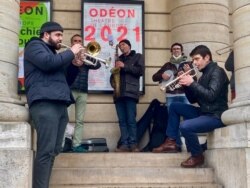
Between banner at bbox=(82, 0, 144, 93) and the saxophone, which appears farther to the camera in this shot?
banner at bbox=(82, 0, 144, 93)

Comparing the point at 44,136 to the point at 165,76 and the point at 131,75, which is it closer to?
the point at 131,75

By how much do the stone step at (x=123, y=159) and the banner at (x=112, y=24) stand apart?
11.8 feet

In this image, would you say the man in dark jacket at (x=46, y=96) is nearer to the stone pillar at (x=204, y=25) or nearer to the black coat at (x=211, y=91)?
the black coat at (x=211, y=91)

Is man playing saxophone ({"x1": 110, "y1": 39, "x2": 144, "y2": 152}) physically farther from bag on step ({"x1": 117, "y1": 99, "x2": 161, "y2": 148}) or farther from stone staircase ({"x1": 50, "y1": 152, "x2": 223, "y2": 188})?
bag on step ({"x1": 117, "y1": 99, "x2": 161, "y2": 148})

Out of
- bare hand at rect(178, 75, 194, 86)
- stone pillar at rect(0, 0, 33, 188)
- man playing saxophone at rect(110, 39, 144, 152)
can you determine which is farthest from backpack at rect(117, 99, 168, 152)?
stone pillar at rect(0, 0, 33, 188)

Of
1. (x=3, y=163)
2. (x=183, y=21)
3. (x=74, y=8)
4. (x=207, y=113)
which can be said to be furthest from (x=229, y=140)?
(x=74, y=8)

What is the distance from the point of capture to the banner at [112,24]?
11.7 meters

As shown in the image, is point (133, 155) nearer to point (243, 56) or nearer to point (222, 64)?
point (243, 56)

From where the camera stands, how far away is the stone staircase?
727 cm

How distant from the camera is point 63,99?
636 centimetres

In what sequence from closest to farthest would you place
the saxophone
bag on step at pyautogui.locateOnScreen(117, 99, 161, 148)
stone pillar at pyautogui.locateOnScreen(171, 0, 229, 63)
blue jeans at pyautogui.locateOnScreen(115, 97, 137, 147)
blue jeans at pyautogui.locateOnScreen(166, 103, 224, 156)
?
blue jeans at pyautogui.locateOnScreen(166, 103, 224, 156) < blue jeans at pyautogui.locateOnScreen(115, 97, 137, 147) < the saxophone < bag on step at pyautogui.locateOnScreen(117, 99, 161, 148) < stone pillar at pyautogui.locateOnScreen(171, 0, 229, 63)

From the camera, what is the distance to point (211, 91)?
7.54 meters

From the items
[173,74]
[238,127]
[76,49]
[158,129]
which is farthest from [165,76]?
[76,49]

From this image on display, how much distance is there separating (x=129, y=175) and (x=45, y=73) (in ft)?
7.03
